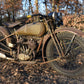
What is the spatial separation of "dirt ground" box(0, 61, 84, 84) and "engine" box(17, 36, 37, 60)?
425 millimetres

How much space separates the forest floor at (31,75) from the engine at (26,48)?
1.39 feet

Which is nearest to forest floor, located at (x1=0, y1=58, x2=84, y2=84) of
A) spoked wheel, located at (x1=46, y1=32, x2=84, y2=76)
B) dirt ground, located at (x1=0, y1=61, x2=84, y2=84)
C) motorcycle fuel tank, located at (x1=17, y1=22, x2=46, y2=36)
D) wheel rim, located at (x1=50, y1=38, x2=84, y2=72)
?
dirt ground, located at (x1=0, y1=61, x2=84, y2=84)

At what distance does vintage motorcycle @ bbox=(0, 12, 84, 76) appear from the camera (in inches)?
108

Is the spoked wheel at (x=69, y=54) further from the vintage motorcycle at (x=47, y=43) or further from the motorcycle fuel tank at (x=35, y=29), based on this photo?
the motorcycle fuel tank at (x=35, y=29)

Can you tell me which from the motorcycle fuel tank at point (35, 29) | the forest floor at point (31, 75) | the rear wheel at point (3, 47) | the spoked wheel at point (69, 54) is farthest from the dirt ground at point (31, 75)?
the motorcycle fuel tank at point (35, 29)

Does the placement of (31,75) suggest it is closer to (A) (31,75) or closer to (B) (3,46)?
(A) (31,75)

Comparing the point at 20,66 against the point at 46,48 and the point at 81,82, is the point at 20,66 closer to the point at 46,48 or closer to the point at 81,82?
the point at 46,48

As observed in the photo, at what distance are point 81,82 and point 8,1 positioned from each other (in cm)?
1813

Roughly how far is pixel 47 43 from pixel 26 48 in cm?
72

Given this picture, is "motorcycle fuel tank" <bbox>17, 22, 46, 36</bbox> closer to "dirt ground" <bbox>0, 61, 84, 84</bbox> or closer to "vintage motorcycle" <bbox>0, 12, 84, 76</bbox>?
"vintage motorcycle" <bbox>0, 12, 84, 76</bbox>

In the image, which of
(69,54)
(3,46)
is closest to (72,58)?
(69,54)

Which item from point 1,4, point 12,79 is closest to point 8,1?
point 1,4

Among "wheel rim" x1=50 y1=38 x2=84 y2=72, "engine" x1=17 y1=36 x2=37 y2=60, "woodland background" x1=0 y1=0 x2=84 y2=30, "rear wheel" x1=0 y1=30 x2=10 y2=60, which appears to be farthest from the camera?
"woodland background" x1=0 y1=0 x2=84 y2=30

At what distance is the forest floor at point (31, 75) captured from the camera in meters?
2.61
